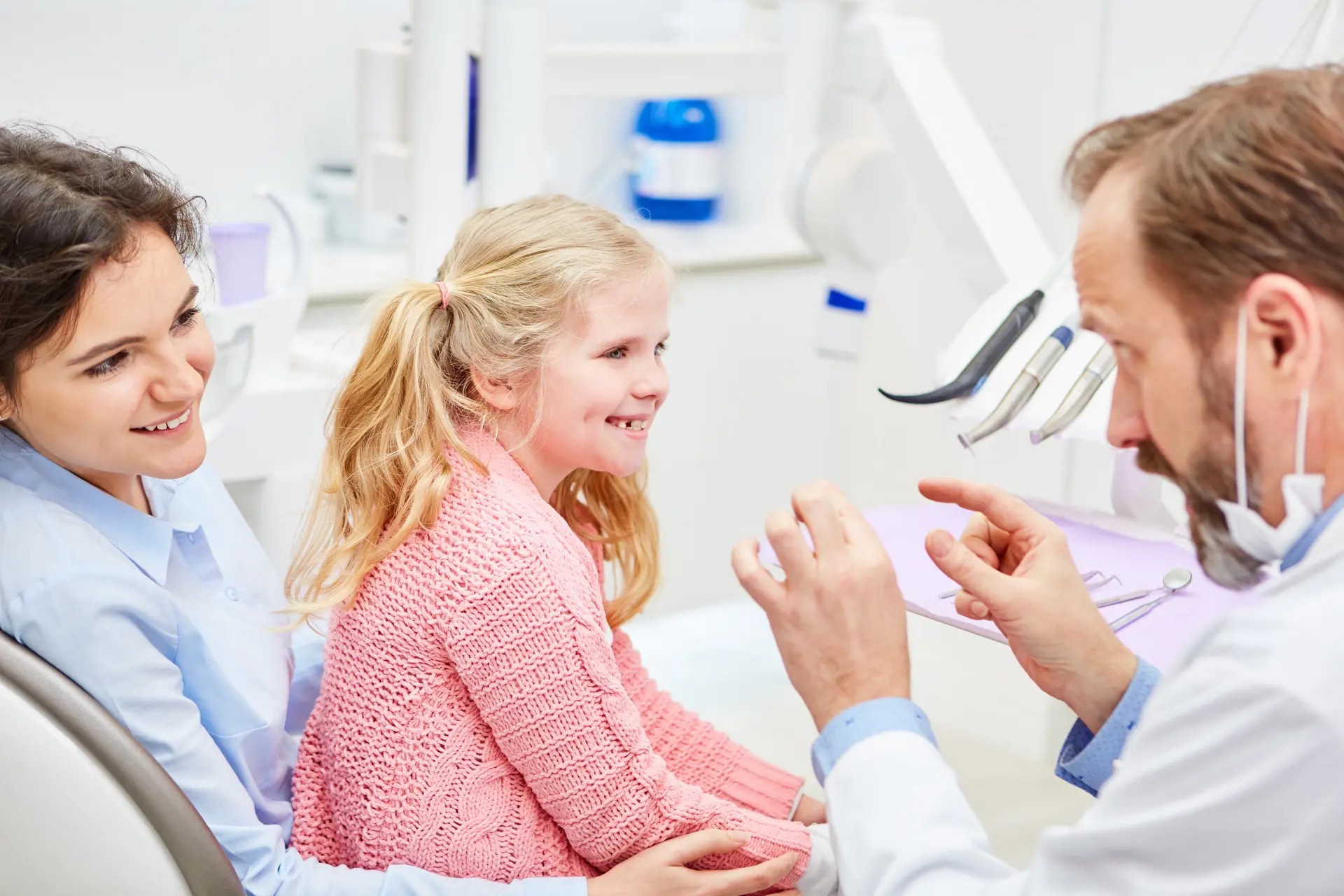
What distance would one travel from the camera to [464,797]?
1.15 meters

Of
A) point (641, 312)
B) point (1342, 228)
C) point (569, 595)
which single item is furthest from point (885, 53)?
point (1342, 228)

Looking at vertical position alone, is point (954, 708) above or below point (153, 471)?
below

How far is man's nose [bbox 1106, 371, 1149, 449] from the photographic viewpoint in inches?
35.6

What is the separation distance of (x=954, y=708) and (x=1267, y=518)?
1.82 metres

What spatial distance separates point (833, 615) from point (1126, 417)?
0.24 meters

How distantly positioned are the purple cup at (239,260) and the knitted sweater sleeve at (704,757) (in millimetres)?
711

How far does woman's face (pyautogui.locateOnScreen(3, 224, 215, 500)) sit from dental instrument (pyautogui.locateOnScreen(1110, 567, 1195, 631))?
0.81m

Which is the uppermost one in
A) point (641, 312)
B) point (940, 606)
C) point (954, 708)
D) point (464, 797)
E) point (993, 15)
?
point (993, 15)

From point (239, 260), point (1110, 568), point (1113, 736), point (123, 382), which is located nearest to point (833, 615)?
point (1113, 736)

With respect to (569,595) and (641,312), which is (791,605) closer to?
(569,595)

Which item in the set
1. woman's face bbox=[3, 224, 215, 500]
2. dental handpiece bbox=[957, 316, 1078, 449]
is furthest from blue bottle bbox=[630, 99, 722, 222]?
woman's face bbox=[3, 224, 215, 500]

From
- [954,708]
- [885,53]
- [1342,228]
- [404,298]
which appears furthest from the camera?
[954,708]

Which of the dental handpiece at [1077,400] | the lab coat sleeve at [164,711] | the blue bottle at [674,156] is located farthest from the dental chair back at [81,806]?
the blue bottle at [674,156]

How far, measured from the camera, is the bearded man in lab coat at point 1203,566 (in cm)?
73
